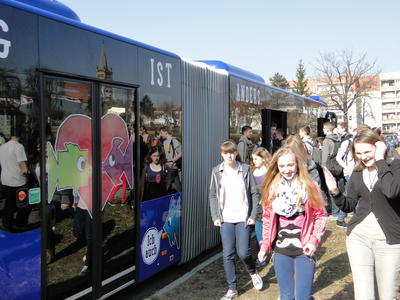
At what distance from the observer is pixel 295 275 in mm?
3807

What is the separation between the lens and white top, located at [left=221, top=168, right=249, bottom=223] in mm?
5305

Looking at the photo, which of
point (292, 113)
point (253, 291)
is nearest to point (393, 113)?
point (292, 113)

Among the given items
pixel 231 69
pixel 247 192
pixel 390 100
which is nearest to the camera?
pixel 247 192

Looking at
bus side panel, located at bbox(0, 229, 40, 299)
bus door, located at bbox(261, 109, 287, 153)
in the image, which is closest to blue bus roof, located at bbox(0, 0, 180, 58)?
bus side panel, located at bbox(0, 229, 40, 299)

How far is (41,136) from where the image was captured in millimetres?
3676

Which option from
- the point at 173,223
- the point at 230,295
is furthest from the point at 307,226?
the point at 173,223

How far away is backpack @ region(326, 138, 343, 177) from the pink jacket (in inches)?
210

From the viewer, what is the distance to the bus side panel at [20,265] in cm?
334

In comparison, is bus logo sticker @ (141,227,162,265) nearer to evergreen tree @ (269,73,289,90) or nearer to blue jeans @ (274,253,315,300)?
blue jeans @ (274,253,315,300)

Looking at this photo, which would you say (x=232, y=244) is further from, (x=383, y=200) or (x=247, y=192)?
(x=383, y=200)

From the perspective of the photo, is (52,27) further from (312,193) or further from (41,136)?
(312,193)

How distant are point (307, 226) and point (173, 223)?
2.43 metres

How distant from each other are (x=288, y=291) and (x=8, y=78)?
2.76m

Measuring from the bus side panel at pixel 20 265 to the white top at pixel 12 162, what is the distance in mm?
374
